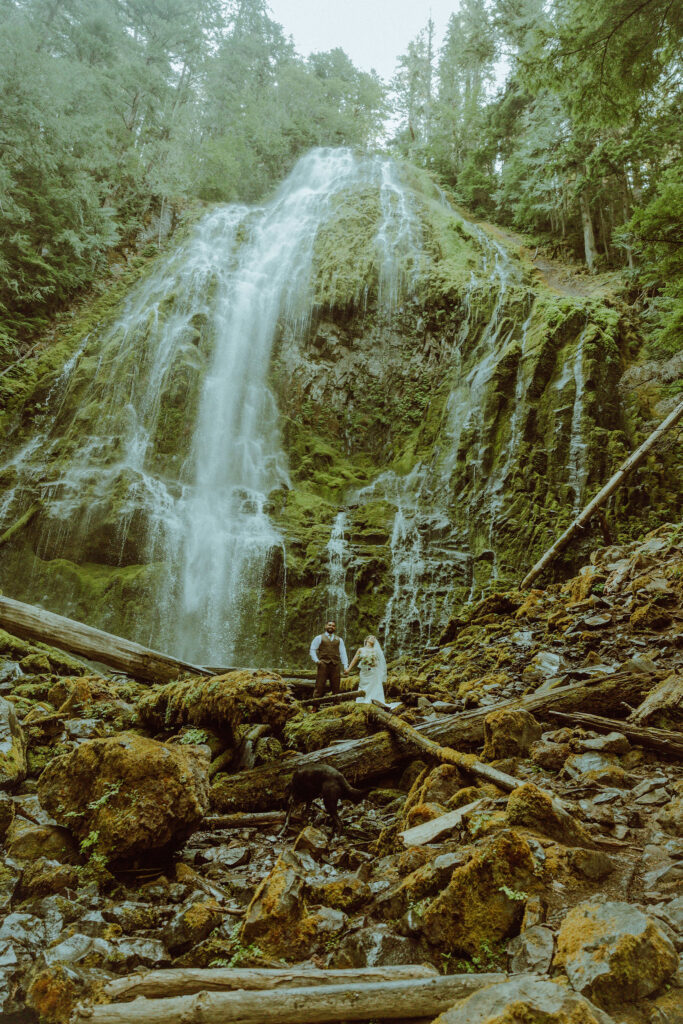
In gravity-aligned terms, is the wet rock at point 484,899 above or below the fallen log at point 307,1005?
above

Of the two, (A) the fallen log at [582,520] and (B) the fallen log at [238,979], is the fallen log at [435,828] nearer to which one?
(B) the fallen log at [238,979]

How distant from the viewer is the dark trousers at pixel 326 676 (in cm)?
689

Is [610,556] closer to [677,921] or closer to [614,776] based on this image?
[614,776]

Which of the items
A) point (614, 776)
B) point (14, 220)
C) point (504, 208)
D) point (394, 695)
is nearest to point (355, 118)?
point (504, 208)

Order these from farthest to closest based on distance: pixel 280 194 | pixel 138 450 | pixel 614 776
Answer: pixel 280 194
pixel 138 450
pixel 614 776

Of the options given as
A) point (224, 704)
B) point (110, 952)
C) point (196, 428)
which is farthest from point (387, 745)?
point (196, 428)

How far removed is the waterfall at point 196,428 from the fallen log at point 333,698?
552cm

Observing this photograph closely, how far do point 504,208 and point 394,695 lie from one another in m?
24.4

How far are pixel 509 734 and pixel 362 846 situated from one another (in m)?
1.46

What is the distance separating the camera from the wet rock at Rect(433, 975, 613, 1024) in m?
1.47

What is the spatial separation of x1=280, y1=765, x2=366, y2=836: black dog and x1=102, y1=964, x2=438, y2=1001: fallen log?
6.16ft

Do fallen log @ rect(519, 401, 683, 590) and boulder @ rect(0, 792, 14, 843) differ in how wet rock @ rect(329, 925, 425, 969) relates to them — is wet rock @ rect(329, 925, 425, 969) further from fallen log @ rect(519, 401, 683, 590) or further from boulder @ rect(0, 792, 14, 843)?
fallen log @ rect(519, 401, 683, 590)

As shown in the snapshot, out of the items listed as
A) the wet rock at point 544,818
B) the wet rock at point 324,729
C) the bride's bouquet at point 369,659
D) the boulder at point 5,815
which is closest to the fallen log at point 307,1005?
the wet rock at point 544,818

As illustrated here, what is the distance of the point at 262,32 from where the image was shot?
33.8 meters
